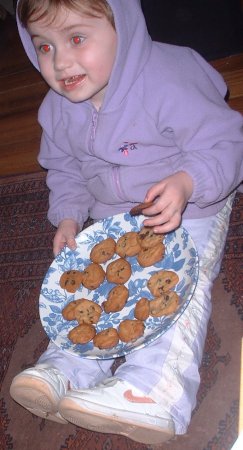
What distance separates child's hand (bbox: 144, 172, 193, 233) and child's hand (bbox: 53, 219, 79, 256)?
271 mm

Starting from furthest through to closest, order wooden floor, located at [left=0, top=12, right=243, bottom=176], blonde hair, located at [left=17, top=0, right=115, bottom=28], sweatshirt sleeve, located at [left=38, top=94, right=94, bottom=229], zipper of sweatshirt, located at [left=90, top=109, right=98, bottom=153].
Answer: wooden floor, located at [left=0, top=12, right=243, bottom=176] → sweatshirt sleeve, located at [left=38, top=94, right=94, bottom=229] → zipper of sweatshirt, located at [left=90, top=109, right=98, bottom=153] → blonde hair, located at [left=17, top=0, right=115, bottom=28]

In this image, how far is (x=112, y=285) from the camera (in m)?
1.03

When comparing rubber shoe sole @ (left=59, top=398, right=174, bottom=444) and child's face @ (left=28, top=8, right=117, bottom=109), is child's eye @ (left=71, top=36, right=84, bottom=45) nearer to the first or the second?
child's face @ (left=28, top=8, right=117, bottom=109)

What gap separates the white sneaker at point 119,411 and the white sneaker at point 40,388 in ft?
0.13

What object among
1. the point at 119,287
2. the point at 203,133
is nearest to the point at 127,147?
the point at 203,133

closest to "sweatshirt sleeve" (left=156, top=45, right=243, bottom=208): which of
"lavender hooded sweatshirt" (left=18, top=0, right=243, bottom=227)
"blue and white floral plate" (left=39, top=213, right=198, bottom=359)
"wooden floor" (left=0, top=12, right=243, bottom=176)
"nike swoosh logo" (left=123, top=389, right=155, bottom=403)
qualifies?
"lavender hooded sweatshirt" (left=18, top=0, right=243, bottom=227)

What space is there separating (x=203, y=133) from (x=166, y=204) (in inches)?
6.3

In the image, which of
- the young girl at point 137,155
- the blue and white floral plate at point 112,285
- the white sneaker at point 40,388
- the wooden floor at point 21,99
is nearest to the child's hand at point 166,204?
the young girl at point 137,155

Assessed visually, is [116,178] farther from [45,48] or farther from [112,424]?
[112,424]

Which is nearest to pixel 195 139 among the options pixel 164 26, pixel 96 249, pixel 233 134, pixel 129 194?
pixel 233 134

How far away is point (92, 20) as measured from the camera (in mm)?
836

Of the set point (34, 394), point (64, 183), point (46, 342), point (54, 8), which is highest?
point (54, 8)

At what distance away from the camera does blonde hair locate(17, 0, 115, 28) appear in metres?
0.81

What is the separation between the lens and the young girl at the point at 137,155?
2.75 ft
